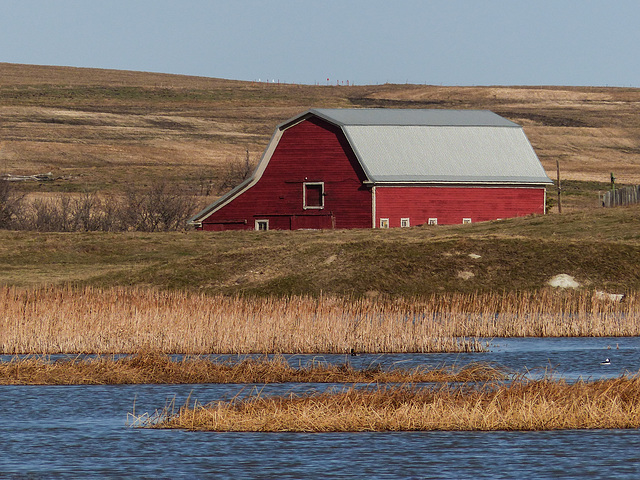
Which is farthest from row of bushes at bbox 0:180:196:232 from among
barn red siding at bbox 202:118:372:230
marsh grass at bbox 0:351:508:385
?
marsh grass at bbox 0:351:508:385

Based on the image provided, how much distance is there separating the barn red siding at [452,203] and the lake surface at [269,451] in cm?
4483

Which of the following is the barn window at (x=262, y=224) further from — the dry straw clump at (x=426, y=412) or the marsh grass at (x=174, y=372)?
the dry straw clump at (x=426, y=412)

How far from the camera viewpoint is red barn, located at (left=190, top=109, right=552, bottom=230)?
67.6 metres

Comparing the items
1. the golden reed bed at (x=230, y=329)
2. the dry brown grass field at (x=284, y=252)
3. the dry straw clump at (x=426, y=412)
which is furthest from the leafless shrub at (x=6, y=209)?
the dry straw clump at (x=426, y=412)

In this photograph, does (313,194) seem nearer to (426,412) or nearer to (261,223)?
(261,223)

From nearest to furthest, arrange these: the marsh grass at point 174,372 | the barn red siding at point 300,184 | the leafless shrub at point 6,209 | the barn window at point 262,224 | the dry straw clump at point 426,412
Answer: the dry straw clump at point 426,412 < the marsh grass at point 174,372 < the barn red siding at point 300,184 < the barn window at point 262,224 < the leafless shrub at point 6,209

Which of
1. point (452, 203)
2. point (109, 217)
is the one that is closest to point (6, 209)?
point (109, 217)

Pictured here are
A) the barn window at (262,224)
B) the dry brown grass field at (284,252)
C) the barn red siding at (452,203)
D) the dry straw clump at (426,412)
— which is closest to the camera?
the dry straw clump at (426,412)

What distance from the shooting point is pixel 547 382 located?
69.4 feet

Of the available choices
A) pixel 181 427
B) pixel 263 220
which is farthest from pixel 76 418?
pixel 263 220

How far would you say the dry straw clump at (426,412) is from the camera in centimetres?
1959

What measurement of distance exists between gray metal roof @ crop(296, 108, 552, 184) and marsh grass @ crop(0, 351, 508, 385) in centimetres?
4105

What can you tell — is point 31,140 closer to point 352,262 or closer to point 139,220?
point 139,220

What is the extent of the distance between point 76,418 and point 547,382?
26.6 feet
